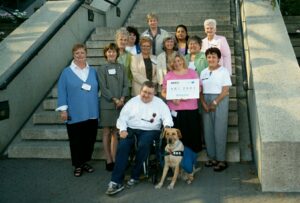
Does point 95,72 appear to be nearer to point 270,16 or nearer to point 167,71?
point 167,71

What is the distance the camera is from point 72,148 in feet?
19.6

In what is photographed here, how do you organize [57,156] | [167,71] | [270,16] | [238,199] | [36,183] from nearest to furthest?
[238,199], [36,183], [167,71], [57,156], [270,16]

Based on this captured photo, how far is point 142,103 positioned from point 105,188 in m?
1.18

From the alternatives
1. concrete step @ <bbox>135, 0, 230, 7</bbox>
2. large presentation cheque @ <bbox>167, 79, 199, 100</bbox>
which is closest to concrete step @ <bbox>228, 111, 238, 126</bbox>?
large presentation cheque @ <bbox>167, 79, 199, 100</bbox>

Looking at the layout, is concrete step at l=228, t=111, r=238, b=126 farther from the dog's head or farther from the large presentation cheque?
the dog's head

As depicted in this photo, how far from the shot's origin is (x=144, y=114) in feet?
18.5

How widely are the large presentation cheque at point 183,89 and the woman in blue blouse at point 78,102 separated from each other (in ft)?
3.43

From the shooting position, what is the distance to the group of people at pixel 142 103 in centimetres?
568

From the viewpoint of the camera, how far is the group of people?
568 cm

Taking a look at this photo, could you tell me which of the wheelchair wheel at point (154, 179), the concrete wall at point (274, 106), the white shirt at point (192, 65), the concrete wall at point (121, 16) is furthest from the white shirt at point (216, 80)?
the concrete wall at point (121, 16)

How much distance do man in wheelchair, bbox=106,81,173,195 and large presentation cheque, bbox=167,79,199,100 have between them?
0.85 ft

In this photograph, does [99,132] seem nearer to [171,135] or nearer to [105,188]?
[105,188]

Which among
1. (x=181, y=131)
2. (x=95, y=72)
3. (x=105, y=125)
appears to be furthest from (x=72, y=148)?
(x=181, y=131)

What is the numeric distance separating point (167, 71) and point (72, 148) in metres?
1.70
